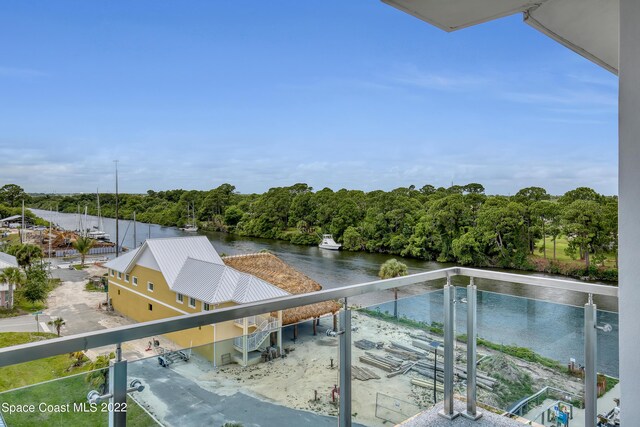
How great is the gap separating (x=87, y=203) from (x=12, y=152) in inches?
517

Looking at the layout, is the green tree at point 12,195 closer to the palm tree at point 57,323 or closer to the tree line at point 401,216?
the tree line at point 401,216

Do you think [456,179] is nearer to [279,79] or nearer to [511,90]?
[511,90]

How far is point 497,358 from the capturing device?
1697mm

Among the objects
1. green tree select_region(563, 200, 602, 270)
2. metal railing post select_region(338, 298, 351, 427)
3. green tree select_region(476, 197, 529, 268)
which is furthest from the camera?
green tree select_region(476, 197, 529, 268)

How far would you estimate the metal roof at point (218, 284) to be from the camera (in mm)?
13295

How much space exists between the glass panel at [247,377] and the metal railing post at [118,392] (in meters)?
0.02

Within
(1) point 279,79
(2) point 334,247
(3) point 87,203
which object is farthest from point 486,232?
(1) point 279,79

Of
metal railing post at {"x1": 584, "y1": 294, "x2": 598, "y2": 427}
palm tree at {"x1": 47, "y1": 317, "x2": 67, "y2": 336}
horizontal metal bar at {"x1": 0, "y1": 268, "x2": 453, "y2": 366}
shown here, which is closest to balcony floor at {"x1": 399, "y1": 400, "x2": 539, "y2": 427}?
metal railing post at {"x1": 584, "y1": 294, "x2": 598, "y2": 427}

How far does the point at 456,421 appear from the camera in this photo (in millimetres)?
1700

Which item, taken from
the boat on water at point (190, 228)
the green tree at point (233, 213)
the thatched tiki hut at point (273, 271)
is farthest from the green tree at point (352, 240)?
the boat on water at point (190, 228)

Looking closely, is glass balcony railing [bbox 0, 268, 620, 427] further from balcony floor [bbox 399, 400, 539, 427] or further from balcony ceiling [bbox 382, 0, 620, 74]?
balcony ceiling [bbox 382, 0, 620, 74]

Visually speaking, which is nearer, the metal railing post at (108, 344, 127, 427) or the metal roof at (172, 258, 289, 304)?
the metal railing post at (108, 344, 127, 427)

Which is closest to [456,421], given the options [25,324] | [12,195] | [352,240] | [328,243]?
[328,243]

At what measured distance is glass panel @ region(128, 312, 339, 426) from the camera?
96 centimetres
